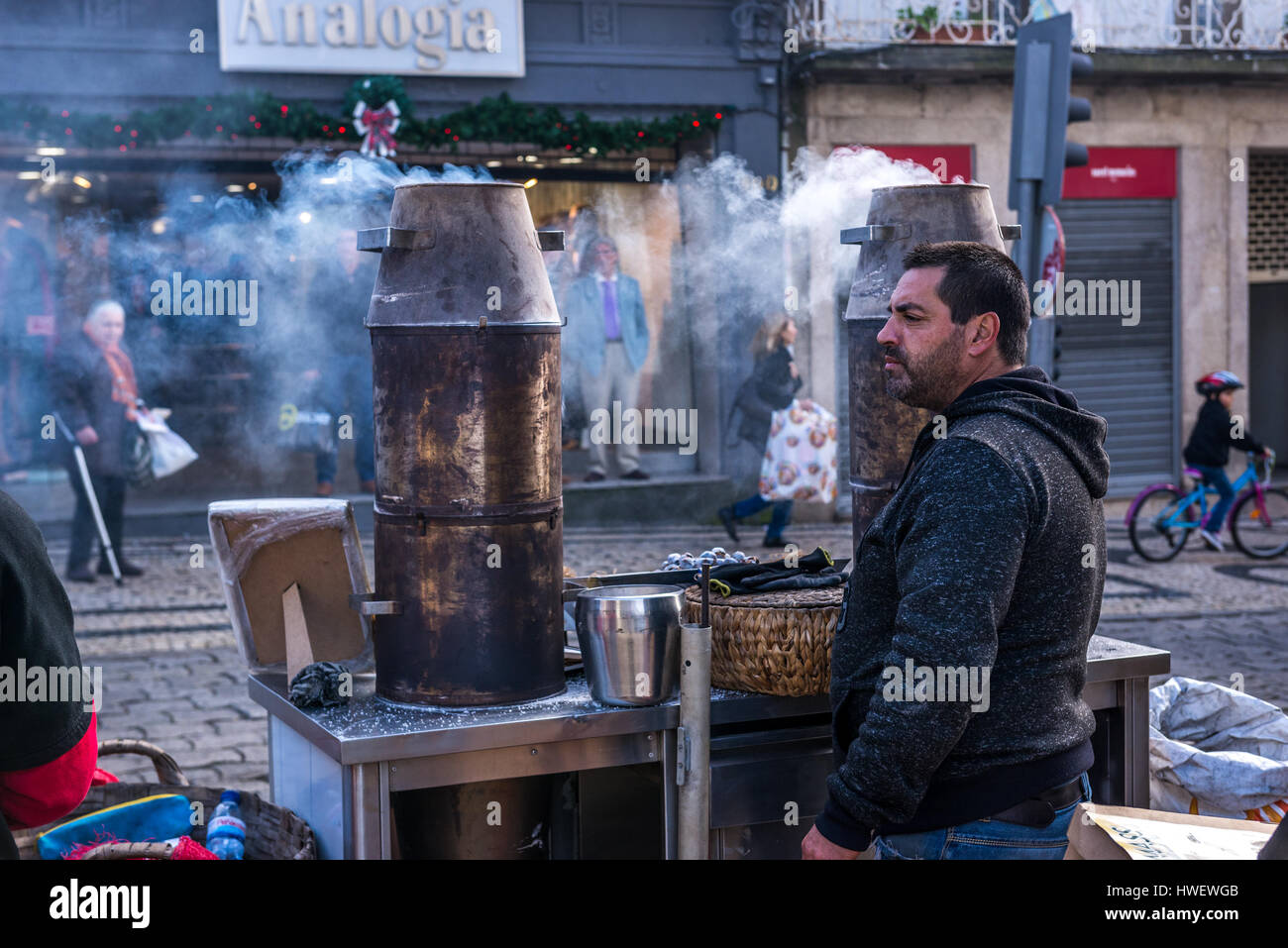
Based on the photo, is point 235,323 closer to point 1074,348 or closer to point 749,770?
point 1074,348

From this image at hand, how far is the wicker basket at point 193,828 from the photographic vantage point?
10.2 ft

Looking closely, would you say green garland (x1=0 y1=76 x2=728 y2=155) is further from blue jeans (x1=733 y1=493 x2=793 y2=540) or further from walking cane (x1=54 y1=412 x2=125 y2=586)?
blue jeans (x1=733 y1=493 x2=793 y2=540)

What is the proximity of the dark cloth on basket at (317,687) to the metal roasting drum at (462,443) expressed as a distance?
12cm

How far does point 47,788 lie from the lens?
103 inches

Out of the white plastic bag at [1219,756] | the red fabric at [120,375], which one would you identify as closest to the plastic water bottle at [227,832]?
the white plastic bag at [1219,756]

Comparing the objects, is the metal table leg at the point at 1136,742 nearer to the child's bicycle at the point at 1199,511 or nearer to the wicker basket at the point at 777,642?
the wicker basket at the point at 777,642

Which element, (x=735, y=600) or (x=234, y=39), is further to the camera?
(x=234, y=39)

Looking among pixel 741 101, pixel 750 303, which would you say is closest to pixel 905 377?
pixel 750 303

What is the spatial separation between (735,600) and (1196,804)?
5.38ft

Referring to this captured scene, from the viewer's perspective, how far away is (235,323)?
42.0 feet

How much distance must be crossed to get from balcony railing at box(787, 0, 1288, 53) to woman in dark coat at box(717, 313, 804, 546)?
351 centimetres

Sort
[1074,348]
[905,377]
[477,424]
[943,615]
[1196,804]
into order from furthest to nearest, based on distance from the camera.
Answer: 1. [1074,348]
2. [1196,804]
3. [477,424]
4. [905,377]
5. [943,615]

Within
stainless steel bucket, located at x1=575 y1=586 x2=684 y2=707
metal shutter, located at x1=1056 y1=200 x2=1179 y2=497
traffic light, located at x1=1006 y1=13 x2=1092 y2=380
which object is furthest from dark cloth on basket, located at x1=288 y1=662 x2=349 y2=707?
metal shutter, located at x1=1056 y1=200 x2=1179 y2=497

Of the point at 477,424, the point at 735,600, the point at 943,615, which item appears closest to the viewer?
the point at 943,615
